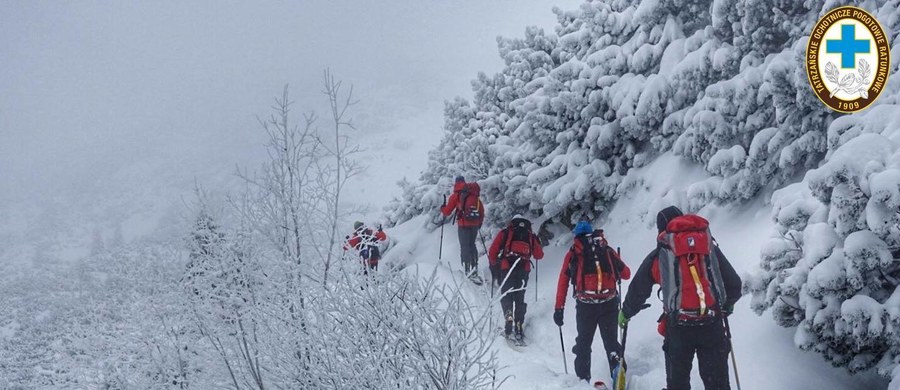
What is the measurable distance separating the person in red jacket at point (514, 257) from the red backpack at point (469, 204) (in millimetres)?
2611

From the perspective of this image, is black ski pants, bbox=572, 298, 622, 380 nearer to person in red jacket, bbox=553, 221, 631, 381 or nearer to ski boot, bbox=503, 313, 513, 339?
person in red jacket, bbox=553, 221, 631, 381

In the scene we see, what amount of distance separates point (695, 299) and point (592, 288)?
1822 millimetres

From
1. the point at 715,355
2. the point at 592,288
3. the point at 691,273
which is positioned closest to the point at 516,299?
the point at 592,288

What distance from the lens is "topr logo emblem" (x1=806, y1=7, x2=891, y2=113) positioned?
5.57 meters

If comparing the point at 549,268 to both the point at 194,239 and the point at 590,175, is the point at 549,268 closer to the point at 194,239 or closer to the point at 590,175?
the point at 590,175

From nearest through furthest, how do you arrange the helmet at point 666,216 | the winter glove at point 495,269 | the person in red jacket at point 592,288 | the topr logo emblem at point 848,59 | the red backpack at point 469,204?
the helmet at point 666,216 < the topr logo emblem at point 848,59 < the person in red jacket at point 592,288 < the winter glove at point 495,269 < the red backpack at point 469,204

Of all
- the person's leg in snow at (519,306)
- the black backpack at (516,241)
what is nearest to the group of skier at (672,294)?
the black backpack at (516,241)

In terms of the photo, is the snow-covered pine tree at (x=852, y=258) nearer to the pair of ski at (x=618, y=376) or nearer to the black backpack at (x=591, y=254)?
the pair of ski at (x=618, y=376)

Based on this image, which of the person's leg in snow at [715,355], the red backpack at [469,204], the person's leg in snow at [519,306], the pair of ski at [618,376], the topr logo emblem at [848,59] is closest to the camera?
the person's leg in snow at [715,355]

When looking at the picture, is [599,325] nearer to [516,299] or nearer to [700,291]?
[700,291]

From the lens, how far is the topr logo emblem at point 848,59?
5574mm

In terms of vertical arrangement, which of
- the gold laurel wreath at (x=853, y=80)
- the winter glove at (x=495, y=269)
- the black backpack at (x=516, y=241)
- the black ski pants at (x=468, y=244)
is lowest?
the winter glove at (x=495, y=269)

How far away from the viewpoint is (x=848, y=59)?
5734 millimetres

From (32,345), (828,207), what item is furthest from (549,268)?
(32,345)
